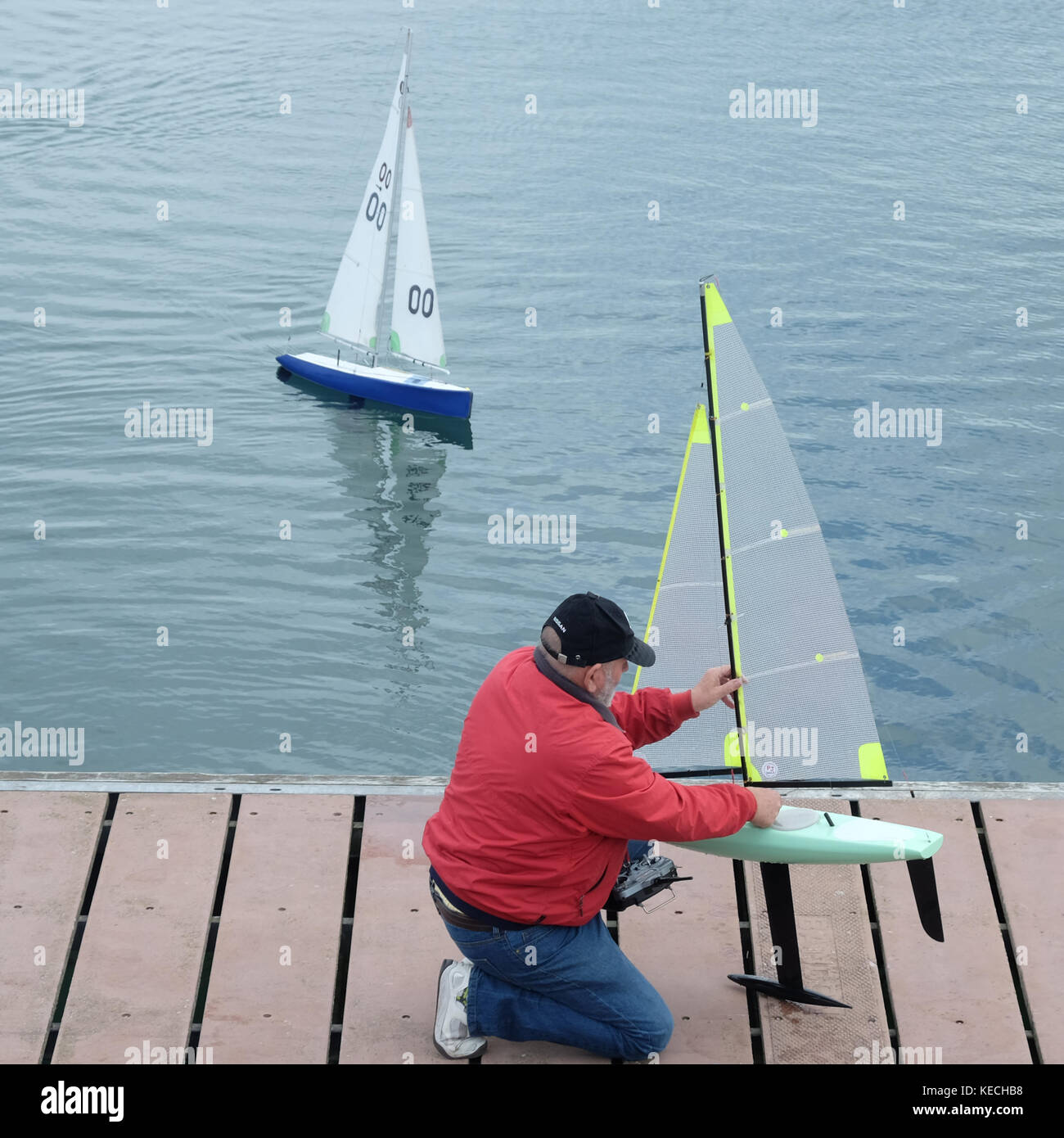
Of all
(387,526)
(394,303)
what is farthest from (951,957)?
(394,303)

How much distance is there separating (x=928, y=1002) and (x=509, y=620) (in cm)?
803

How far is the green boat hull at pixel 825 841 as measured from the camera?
4.75 metres

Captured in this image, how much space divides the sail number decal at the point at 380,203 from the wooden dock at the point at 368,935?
1138 cm

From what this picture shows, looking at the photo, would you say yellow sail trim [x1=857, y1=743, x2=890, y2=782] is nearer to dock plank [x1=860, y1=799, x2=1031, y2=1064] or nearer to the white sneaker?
dock plank [x1=860, y1=799, x2=1031, y2=1064]

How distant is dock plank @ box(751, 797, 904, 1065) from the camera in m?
4.90

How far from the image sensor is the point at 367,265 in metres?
16.7

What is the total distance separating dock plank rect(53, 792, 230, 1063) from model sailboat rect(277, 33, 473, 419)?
35.0ft

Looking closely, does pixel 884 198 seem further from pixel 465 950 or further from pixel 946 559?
pixel 465 950

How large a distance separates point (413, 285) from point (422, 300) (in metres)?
0.20

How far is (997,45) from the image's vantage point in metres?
25.7

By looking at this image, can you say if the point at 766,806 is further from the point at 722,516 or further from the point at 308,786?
the point at 308,786

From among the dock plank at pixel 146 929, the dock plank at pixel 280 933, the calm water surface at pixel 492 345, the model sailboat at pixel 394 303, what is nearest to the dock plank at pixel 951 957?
the dock plank at pixel 280 933

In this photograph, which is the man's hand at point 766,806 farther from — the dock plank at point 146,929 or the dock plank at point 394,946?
the dock plank at point 146,929

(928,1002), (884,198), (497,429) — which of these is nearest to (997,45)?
(884,198)
